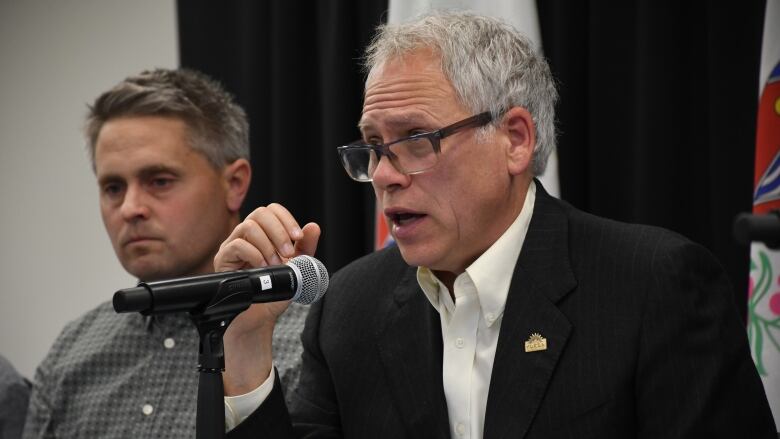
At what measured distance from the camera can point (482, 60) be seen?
1.85 meters

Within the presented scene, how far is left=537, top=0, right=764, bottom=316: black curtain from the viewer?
259 cm

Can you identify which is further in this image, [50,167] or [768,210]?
[50,167]

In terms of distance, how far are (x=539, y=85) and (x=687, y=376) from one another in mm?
656

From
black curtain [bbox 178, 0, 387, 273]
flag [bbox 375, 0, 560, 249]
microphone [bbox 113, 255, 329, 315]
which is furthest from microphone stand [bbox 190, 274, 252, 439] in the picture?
black curtain [bbox 178, 0, 387, 273]

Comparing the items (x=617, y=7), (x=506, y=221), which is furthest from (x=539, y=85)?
(x=617, y=7)

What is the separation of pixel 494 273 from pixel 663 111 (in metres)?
0.99

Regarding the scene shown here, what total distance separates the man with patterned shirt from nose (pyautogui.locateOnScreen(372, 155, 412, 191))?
0.64m

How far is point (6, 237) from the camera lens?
4.10 m

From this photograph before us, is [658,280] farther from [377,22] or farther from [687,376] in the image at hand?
[377,22]

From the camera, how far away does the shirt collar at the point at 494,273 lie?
1848 mm

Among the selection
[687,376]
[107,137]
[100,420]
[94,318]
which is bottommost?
[100,420]

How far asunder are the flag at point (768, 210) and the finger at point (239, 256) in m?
1.21

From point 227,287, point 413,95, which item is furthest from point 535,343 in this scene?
point 227,287

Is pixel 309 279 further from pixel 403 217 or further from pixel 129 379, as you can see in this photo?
pixel 129 379
